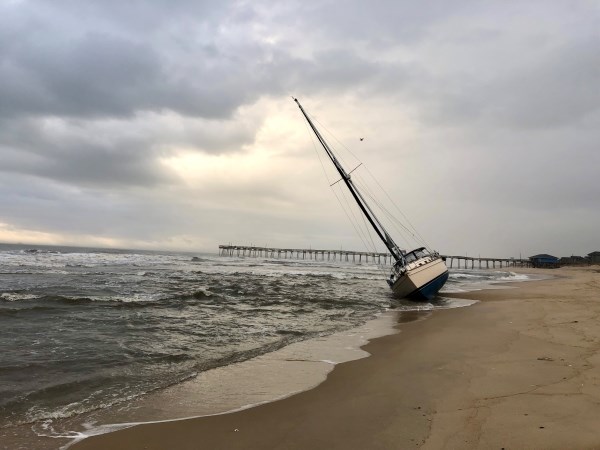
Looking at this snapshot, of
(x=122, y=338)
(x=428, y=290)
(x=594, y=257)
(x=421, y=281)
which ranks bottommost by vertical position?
(x=122, y=338)

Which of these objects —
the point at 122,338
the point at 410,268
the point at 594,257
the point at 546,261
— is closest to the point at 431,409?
the point at 122,338

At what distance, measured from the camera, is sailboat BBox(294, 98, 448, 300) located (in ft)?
71.1

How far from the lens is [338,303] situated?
771 inches

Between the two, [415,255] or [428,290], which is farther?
[415,255]

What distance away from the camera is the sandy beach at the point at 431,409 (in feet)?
14.3

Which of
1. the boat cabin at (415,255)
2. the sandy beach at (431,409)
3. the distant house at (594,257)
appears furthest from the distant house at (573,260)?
the sandy beach at (431,409)

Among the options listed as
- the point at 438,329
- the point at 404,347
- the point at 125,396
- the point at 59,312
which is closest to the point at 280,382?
the point at 125,396

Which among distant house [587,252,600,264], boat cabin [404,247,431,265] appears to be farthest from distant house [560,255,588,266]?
boat cabin [404,247,431,265]

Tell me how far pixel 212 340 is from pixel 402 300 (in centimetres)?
1460

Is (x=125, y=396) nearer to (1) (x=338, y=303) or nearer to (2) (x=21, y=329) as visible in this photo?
(2) (x=21, y=329)

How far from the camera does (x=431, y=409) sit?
5242 mm

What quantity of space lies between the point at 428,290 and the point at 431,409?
1776 centimetres

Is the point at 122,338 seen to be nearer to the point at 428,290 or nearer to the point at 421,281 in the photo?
the point at 421,281

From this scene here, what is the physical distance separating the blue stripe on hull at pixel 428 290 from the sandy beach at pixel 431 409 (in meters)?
12.6
